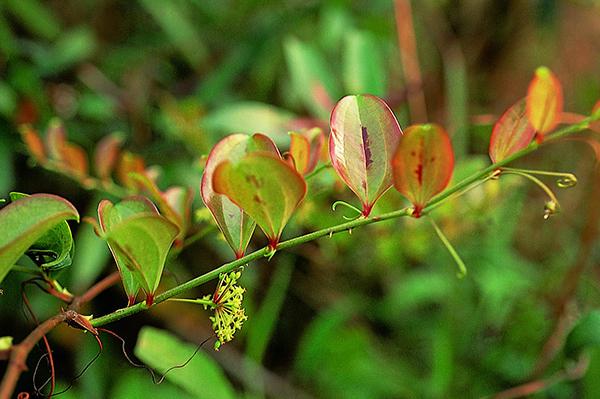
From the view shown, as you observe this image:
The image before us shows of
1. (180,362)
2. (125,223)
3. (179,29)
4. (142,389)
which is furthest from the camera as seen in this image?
(179,29)


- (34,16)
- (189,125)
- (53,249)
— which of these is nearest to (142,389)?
(189,125)

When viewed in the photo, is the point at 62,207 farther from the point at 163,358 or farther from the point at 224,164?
the point at 163,358

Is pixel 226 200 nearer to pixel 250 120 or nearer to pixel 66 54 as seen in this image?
pixel 250 120

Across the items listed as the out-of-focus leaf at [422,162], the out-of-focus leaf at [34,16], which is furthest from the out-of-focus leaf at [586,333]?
the out-of-focus leaf at [34,16]

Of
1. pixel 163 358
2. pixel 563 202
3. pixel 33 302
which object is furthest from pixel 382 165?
pixel 563 202

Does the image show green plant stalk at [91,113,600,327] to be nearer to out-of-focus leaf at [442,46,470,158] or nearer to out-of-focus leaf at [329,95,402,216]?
out-of-focus leaf at [329,95,402,216]

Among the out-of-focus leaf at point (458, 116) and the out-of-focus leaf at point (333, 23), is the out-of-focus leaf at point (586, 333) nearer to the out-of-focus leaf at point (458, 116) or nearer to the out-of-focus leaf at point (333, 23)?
the out-of-focus leaf at point (458, 116)
